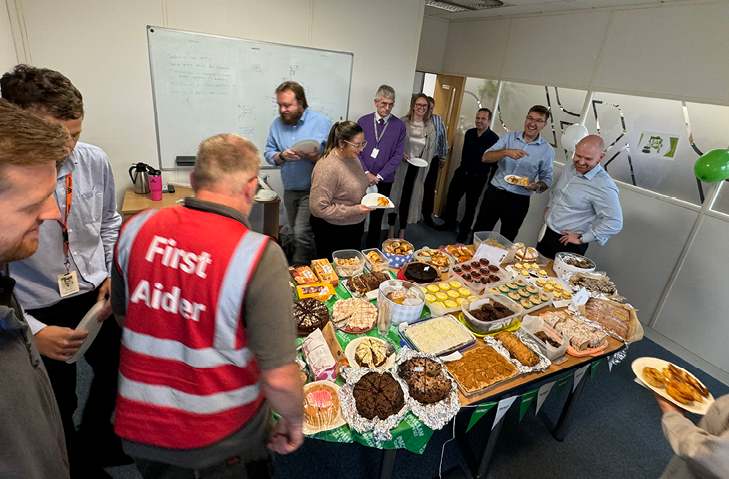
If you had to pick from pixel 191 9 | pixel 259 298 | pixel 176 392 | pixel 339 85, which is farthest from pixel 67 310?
pixel 339 85

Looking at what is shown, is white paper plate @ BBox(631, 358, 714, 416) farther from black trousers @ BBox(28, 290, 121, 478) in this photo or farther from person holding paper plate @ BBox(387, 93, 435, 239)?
person holding paper plate @ BBox(387, 93, 435, 239)

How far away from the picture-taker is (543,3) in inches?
148

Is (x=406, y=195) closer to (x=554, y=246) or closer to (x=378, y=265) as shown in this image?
(x=554, y=246)

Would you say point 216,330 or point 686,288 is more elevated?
point 216,330

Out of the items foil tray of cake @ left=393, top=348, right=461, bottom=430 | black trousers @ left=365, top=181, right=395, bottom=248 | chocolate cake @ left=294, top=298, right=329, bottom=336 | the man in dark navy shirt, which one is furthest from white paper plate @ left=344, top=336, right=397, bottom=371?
the man in dark navy shirt

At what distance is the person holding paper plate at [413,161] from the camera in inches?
165

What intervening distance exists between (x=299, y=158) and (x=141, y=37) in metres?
1.64

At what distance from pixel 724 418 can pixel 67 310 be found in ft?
8.11

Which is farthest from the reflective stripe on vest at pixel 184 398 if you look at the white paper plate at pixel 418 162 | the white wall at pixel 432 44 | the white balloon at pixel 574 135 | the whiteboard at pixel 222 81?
the white wall at pixel 432 44

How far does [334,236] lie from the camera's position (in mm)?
2709

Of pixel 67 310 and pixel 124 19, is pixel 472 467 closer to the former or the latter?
pixel 67 310

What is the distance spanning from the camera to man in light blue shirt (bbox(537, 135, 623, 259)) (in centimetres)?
276

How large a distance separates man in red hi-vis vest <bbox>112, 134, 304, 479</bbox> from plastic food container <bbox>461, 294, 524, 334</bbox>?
1093 mm

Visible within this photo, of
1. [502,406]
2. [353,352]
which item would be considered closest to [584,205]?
[502,406]
